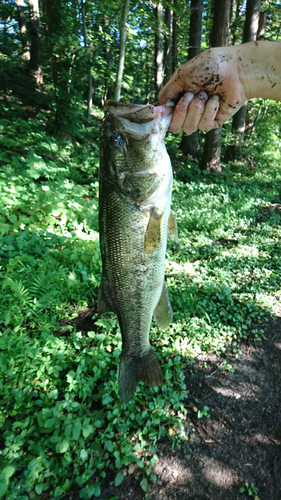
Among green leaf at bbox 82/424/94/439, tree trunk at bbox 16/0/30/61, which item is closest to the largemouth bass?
green leaf at bbox 82/424/94/439

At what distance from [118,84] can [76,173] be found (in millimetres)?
2397

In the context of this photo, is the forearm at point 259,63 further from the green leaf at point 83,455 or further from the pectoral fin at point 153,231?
the green leaf at point 83,455

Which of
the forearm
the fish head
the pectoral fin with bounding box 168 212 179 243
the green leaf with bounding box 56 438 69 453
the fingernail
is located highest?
the forearm

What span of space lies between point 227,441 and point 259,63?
3410mm

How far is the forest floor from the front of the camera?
255 cm

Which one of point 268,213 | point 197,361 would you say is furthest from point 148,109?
point 268,213

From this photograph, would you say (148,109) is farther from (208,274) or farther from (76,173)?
(76,173)

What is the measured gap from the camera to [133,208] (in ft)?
6.17

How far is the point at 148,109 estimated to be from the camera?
67.8 inches

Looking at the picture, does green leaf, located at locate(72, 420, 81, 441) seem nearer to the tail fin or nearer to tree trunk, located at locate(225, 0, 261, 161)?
the tail fin

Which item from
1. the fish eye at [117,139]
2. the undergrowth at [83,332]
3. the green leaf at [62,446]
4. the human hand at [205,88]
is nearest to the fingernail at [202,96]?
the human hand at [205,88]

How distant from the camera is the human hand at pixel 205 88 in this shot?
194 cm

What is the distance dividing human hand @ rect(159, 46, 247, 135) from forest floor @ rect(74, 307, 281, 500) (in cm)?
283

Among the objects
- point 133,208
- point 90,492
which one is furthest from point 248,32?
point 90,492
